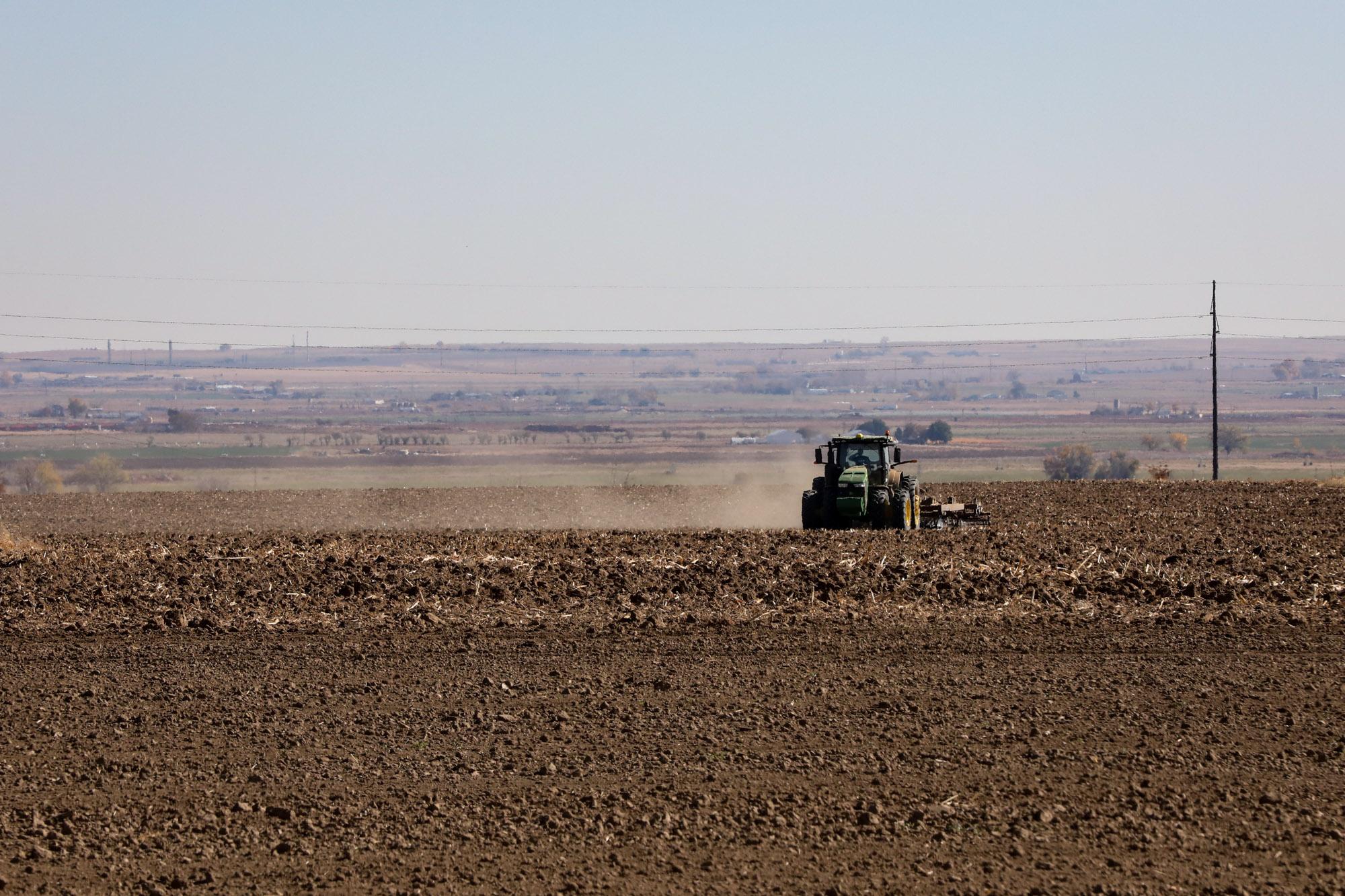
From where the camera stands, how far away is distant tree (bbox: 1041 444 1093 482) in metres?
75.7

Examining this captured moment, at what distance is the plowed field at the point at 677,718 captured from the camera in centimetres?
956

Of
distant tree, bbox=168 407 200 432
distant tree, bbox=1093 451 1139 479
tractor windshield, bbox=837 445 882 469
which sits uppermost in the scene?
tractor windshield, bbox=837 445 882 469

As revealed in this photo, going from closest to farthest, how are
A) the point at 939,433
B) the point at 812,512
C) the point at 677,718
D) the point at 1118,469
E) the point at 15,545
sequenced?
the point at 677,718, the point at 15,545, the point at 812,512, the point at 1118,469, the point at 939,433

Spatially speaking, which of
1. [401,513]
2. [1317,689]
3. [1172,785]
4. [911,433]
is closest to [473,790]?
[1172,785]

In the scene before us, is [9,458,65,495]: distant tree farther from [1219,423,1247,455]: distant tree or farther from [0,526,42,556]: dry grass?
[1219,423,1247,455]: distant tree

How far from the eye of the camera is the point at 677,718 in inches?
519

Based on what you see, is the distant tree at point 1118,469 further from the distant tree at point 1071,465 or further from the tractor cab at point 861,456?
the tractor cab at point 861,456

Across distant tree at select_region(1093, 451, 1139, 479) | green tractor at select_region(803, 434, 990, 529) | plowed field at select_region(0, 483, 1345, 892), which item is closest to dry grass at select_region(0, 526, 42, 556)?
plowed field at select_region(0, 483, 1345, 892)

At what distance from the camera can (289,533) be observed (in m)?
31.8

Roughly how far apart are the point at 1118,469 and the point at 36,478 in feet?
185

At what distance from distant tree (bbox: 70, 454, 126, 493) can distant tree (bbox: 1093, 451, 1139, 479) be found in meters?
51.5

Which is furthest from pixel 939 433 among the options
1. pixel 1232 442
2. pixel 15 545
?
pixel 15 545

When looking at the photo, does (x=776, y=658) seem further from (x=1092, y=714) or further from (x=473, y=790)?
(x=473, y=790)

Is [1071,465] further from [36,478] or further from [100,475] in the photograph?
[36,478]
